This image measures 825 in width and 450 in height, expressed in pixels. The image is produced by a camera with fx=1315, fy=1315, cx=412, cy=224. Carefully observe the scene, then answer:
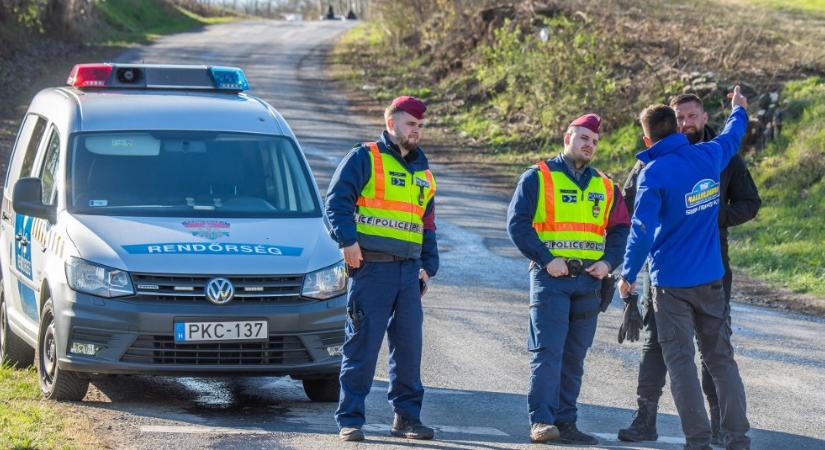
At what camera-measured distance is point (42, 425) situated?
279 inches

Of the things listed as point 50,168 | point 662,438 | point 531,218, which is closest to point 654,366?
point 662,438

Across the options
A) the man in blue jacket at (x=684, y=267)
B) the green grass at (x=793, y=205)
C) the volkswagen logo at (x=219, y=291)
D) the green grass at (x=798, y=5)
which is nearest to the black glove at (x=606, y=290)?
the man in blue jacket at (x=684, y=267)

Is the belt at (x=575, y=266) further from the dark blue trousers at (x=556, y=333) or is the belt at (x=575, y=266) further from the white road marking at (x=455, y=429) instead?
the white road marking at (x=455, y=429)

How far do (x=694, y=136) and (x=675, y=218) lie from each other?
2.37 feet

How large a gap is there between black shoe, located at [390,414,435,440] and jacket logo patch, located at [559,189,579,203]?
1.44 m

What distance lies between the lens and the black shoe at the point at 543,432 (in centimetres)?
696

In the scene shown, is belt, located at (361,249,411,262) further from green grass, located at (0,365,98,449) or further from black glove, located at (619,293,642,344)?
green grass, located at (0,365,98,449)

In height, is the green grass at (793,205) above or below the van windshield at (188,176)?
below

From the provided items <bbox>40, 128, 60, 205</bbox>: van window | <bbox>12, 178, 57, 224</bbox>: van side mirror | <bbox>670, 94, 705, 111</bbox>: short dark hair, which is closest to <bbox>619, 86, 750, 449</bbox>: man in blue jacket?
<bbox>670, 94, 705, 111</bbox>: short dark hair

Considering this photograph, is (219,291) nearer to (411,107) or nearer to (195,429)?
(195,429)

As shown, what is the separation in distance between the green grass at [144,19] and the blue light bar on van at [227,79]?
3085 cm

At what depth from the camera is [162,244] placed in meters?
7.70

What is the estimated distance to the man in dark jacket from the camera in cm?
727

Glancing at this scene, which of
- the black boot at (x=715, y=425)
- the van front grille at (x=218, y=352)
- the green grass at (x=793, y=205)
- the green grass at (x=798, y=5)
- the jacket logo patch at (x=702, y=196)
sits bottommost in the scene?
the green grass at (x=793, y=205)
